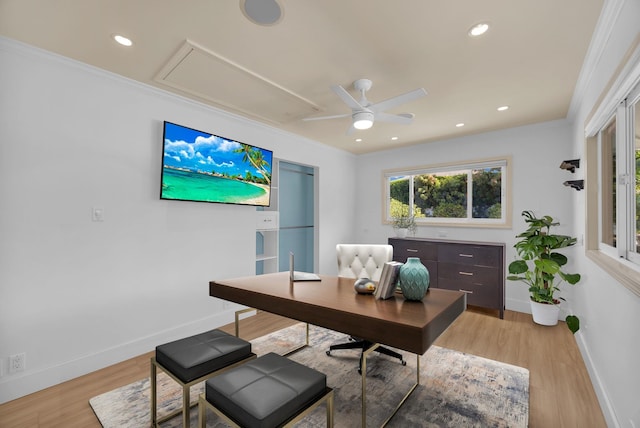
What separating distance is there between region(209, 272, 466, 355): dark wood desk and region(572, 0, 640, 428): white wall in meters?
0.79

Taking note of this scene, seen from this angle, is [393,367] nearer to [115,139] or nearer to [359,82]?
[359,82]

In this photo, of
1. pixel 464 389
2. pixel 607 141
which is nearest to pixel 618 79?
pixel 607 141

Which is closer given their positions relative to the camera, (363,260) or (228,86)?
(228,86)

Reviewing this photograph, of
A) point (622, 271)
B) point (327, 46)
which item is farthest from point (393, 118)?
point (622, 271)

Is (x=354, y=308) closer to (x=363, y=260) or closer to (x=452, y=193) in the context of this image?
(x=363, y=260)

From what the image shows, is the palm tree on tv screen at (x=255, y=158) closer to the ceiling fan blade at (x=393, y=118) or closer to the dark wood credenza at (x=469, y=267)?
the ceiling fan blade at (x=393, y=118)

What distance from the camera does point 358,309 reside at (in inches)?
62.7

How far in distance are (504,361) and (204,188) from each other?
335cm

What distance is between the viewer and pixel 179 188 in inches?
121

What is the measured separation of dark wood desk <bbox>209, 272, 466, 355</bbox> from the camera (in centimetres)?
136

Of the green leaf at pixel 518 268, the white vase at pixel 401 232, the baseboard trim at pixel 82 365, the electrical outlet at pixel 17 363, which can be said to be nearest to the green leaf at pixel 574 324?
the green leaf at pixel 518 268

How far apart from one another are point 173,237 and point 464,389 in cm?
294

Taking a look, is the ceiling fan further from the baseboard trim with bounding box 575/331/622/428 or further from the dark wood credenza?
the baseboard trim with bounding box 575/331/622/428

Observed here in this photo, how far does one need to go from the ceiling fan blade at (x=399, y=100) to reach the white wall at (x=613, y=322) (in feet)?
3.59
